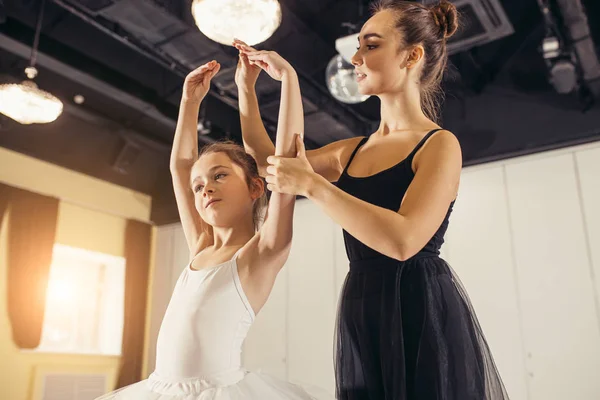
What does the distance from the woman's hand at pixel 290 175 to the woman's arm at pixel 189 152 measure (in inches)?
15.4

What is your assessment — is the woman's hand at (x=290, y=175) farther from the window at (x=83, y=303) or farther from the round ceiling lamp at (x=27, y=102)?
the window at (x=83, y=303)

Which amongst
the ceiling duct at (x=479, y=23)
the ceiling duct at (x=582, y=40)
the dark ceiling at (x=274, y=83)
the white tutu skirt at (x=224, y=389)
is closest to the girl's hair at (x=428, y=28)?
the white tutu skirt at (x=224, y=389)

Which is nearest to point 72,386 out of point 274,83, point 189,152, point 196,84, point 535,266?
point 274,83

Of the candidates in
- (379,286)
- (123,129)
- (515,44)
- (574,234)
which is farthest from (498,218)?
(379,286)

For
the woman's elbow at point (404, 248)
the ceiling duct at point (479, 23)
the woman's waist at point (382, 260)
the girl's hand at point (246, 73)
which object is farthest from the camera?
the ceiling duct at point (479, 23)

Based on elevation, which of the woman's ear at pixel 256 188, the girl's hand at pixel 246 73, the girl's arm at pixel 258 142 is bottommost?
the woman's ear at pixel 256 188

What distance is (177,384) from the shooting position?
1261 millimetres

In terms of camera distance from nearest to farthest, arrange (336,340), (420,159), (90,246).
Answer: (420,159) < (336,340) < (90,246)

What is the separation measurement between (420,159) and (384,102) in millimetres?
202

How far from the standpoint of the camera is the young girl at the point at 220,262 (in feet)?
4.08

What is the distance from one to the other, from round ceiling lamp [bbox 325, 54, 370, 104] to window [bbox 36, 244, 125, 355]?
2993 millimetres

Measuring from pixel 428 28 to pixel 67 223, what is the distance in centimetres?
478

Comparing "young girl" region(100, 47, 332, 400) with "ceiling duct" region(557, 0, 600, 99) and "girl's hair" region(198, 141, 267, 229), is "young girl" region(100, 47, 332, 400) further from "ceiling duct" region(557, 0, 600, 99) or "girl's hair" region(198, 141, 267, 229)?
"ceiling duct" region(557, 0, 600, 99)

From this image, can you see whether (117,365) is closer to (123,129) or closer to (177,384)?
(123,129)
